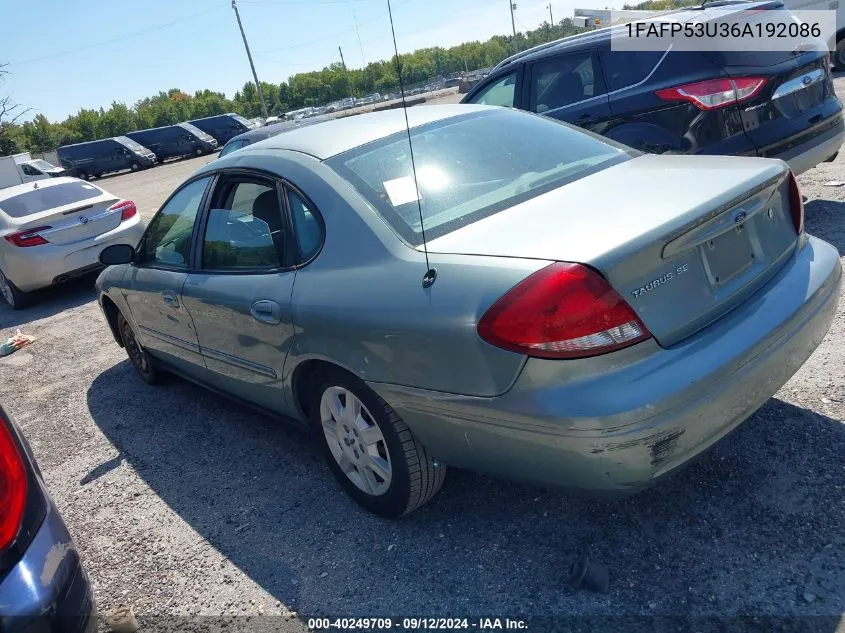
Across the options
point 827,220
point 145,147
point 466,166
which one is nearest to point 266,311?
point 466,166

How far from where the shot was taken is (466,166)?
112 inches

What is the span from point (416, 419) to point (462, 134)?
138 cm

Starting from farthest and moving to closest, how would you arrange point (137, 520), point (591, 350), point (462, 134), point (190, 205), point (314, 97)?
point (314, 97), point (190, 205), point (137, 520), point (462, 134), point (591, 350)

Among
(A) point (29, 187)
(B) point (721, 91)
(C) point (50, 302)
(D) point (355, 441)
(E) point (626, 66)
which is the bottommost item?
(C) point (50, 302)

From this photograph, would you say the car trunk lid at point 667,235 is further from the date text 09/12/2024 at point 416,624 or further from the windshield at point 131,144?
the windshield at point 131,144

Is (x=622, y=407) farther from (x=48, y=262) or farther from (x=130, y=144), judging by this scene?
(x=130, y=144)

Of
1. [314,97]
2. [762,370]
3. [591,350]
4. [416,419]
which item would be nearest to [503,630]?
[416,419]

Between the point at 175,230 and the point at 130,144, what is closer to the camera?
the point at 175,230

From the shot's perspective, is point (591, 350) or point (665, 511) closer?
point (591, 350)

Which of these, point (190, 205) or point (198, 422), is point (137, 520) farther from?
point (190, 205)

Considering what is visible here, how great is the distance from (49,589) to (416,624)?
1145 mm

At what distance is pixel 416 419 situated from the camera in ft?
7.97

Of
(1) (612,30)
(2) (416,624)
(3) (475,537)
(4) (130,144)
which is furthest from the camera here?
(4) (130,144)

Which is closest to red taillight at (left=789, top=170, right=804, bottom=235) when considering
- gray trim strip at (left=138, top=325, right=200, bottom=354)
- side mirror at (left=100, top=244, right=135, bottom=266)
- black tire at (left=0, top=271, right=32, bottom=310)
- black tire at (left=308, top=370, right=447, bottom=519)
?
black tire at (left=308, top=370, right=447, bottom=519)
